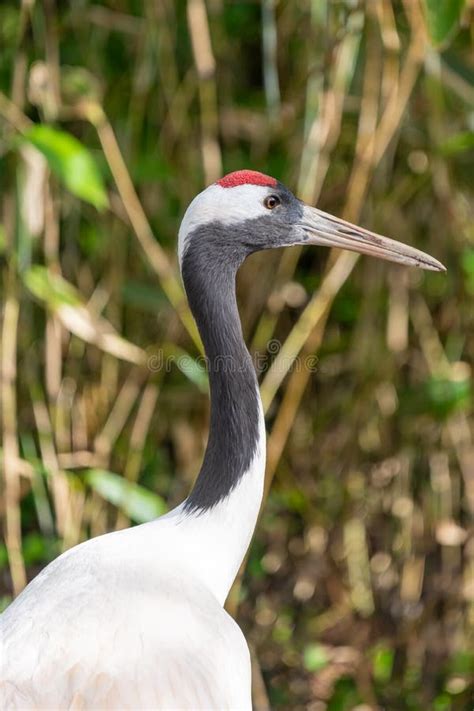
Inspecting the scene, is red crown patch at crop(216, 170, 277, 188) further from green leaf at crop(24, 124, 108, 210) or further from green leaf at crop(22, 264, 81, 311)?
green leaf at crop(22, 264, 81, 311)

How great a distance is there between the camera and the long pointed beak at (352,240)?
9.42 feet

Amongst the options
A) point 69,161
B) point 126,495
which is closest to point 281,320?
point 126,495

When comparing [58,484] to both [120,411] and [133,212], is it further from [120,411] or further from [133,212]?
[133,212]

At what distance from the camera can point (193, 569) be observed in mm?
2639

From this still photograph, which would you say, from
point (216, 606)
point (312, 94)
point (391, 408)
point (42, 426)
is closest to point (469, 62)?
point (312, 94)

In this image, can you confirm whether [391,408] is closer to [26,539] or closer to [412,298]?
[412,298]

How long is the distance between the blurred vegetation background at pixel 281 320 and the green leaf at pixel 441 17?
1.22ft

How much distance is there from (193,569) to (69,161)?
106 cm

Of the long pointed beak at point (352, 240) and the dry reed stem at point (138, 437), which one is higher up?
the long pointed beak at point (352, 240)

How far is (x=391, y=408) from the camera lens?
4.23m

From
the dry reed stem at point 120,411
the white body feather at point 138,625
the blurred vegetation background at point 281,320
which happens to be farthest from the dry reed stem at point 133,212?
the white body feather at point 138,625

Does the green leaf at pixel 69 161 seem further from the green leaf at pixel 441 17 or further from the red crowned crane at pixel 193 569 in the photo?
the green leaf at pixel 441 17

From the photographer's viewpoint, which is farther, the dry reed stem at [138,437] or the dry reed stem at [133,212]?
the dry reed stem at [138,437]

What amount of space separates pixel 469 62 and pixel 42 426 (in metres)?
1.76
